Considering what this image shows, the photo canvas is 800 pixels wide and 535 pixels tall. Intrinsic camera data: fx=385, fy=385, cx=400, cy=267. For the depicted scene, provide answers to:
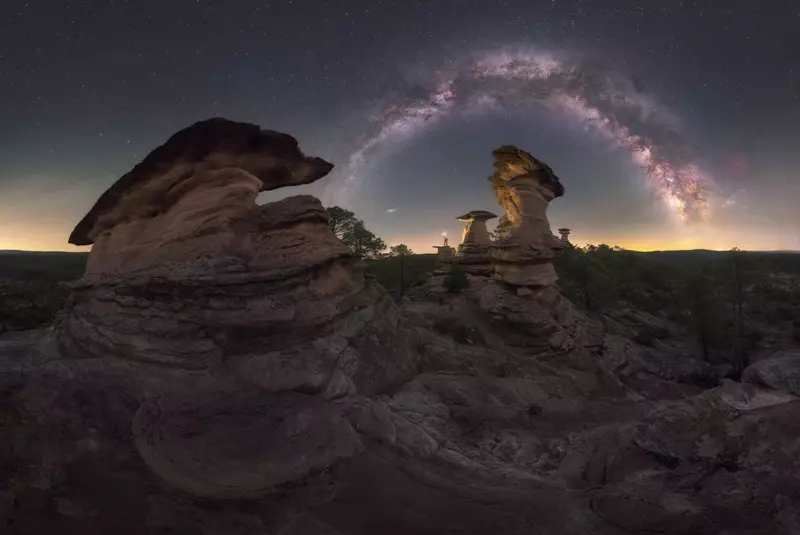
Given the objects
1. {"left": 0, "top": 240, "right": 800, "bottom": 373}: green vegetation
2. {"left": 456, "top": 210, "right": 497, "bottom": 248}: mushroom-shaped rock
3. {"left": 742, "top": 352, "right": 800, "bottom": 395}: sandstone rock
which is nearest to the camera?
{"left": 742, "top": 352, "right": 800, "bottom": 395}: sandstone rock

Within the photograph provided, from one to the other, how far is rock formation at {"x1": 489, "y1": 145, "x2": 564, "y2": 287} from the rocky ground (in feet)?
24.6

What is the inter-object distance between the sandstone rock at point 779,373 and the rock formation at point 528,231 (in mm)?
11352

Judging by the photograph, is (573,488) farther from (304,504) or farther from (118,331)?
(118,331)

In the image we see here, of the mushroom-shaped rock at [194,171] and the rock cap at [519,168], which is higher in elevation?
the rock cap at [519,168]

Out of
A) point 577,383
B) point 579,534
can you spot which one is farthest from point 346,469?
point 577,383

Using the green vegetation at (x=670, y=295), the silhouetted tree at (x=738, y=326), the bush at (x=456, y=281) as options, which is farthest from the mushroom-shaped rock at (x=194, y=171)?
the silhouetted tree at (x=738, y=326)

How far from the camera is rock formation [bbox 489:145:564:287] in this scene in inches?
835

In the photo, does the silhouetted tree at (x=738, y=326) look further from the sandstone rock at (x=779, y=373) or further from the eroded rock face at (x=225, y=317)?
the eroded rock face at (x=225, y=317)

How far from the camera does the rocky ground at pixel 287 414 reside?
269 inches

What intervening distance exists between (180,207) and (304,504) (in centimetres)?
897

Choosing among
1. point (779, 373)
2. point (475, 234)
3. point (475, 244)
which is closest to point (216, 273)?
point (779, 373)

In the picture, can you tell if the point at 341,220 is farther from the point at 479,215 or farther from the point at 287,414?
the point at 287,414

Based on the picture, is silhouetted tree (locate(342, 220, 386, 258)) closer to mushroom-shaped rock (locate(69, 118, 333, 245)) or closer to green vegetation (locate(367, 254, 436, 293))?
green vegetation (locate(367, 254, 436, 293))

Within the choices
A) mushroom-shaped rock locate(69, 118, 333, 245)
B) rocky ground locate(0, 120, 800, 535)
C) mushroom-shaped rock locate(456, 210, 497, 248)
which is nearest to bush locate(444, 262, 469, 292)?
mushroom-shaped rock locate(456, 210, 497, 248)
